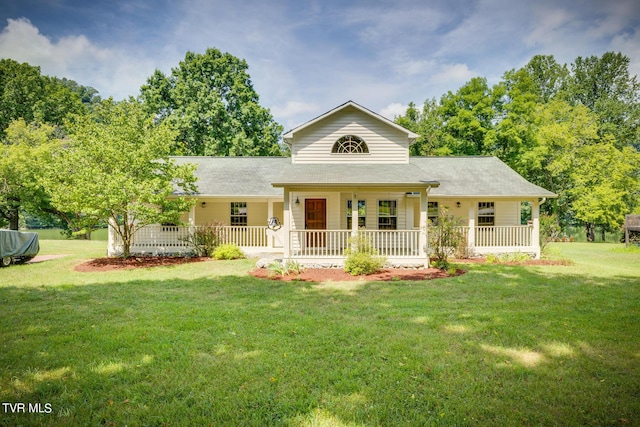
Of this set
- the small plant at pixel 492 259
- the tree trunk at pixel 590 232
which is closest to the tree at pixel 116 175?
the small plant at pixel 492 259

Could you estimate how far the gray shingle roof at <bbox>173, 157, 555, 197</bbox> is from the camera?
11.8m

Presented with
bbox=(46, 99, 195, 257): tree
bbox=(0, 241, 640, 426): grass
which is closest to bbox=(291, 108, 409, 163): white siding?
bbox=(46, 99, 195, 257): tree

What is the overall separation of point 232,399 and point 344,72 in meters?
19.0

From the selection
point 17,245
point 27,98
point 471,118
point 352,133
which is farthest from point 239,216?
point 27,98

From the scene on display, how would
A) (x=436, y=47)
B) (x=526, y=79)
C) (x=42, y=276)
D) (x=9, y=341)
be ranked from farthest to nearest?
(x=526, y=79)
(x=436, y=47)
(x=42, y=276)
(x=9, y=341)

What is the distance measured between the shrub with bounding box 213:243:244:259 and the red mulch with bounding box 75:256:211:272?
1.75 ft

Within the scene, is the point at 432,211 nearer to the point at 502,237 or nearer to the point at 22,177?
the point at 502,237

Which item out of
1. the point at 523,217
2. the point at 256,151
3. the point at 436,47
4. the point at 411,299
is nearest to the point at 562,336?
the point at 411,299

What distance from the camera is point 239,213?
647 inches

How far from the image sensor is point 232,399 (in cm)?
341

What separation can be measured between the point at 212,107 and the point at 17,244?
20.1 m

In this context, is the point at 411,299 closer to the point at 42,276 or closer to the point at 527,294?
the point at 527,294

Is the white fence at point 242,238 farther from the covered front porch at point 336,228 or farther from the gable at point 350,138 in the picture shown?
the gable at point 350,138

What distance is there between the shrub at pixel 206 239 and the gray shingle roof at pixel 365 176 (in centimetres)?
157
